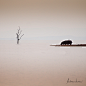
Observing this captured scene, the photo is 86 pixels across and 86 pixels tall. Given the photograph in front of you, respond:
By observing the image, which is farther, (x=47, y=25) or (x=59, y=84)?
(x=47, y=25)

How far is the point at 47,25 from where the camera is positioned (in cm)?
189

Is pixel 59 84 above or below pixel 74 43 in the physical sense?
below

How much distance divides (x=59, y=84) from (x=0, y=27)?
1.22 m

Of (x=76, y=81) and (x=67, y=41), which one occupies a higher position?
(x=67, y=41)

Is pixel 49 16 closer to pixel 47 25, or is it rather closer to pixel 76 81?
pixel 47 25

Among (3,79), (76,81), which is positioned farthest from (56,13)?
(3,79)

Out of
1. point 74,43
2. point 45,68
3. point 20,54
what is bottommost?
point 45,68

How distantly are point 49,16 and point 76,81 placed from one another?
105 cm

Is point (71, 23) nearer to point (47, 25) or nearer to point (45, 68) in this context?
point (47, 25)

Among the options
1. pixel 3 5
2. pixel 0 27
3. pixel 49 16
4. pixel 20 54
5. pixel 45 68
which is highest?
pixel 3 5

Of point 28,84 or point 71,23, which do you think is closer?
point 28,84

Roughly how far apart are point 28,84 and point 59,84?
17.5 inches

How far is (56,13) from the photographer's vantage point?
1897mm

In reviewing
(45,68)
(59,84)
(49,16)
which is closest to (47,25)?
(49,16)
